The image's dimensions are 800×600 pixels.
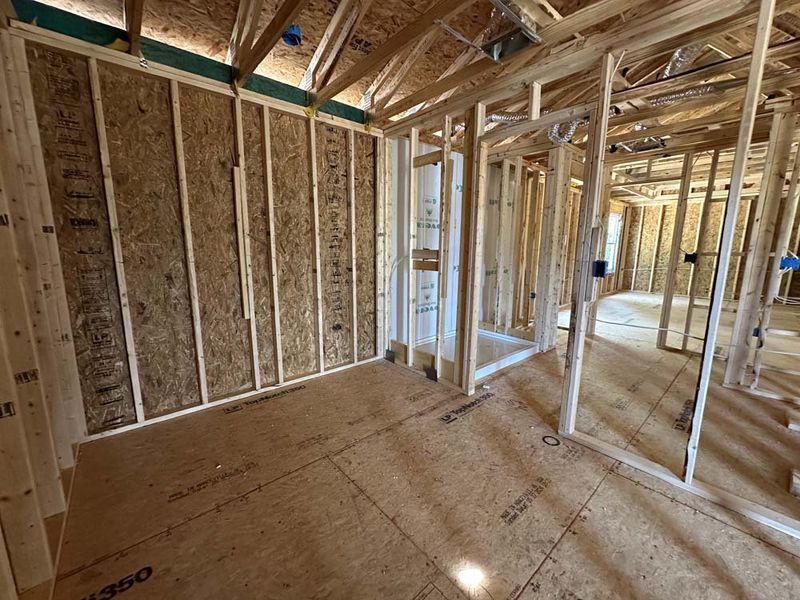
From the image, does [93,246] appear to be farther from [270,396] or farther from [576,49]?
[576,49]

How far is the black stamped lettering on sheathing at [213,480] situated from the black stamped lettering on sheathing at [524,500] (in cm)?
165

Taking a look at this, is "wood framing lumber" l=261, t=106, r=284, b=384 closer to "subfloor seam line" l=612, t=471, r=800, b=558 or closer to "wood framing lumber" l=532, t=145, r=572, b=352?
"subfloor seam line" l=612, t=471, r=800, b=558

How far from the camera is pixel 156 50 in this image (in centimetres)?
244

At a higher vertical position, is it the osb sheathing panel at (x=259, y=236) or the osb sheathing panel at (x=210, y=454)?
the osb sheathing panel at (x=259, y=236)

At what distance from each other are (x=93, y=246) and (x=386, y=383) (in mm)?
2754

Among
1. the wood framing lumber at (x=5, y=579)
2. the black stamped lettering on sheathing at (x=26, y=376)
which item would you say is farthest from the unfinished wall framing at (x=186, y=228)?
the wood framing lumber at (x=5, y=579)

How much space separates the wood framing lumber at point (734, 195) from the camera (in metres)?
1.60

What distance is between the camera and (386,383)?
11.4ft

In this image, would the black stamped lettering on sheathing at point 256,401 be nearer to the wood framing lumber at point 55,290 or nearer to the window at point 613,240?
the wood framing lumber at point 55,290

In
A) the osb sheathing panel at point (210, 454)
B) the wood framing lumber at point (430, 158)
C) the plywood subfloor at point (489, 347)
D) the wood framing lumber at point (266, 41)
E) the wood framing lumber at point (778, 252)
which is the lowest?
the osb sheathing panel at point (210, 454)

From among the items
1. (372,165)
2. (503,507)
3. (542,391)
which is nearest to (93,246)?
(372,165)

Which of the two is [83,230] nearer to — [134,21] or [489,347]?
[134,21]

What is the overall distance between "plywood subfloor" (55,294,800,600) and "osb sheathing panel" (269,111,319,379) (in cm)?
91

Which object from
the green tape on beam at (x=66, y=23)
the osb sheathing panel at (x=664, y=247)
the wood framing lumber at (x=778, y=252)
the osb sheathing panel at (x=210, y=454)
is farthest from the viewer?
the osb sheathing panel at (x=664, y=247)
